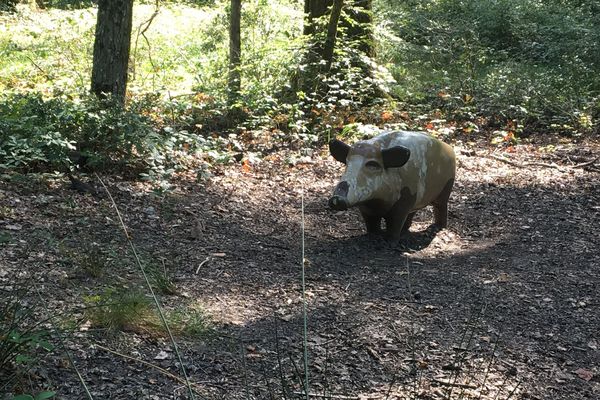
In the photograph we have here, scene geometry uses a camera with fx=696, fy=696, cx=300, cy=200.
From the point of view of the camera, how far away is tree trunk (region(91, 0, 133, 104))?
7984mm

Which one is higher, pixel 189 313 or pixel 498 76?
pixel 498 76

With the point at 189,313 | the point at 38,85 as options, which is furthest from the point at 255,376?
the point at 38,85

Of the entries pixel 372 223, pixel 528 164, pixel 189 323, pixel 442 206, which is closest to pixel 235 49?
pixel 528 164

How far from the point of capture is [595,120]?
34.7 ft

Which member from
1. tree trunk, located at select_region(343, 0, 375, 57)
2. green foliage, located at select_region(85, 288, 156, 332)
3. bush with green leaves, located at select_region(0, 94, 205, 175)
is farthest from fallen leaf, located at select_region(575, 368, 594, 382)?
tree trunk, located at select_region(343, 0, 375, 57)

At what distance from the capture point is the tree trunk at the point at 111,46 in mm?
7984

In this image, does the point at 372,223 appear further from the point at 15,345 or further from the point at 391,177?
the point at 15,345

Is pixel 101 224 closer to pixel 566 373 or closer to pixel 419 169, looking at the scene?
pixel 419 169

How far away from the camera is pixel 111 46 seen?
8016 millimetres

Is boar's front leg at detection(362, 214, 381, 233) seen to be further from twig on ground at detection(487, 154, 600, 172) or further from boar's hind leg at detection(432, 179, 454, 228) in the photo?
twig on ground at detection(487, 154, 600, 172)

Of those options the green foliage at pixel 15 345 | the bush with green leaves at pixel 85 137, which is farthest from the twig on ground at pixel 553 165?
the green foliage at pixel 15 345

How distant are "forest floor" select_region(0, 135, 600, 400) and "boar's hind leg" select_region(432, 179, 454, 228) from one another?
0.13m

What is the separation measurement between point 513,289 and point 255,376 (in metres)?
2.30

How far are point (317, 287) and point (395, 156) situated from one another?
1.41 metres
